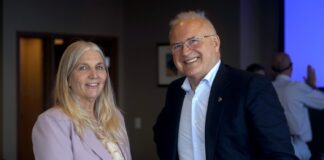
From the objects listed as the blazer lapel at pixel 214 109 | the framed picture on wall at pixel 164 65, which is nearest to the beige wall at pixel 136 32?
the framed picture on wall at pixel 164 65

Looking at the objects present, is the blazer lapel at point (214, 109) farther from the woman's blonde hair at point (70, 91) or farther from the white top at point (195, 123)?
the woman's blonde hair at point (70, 91)

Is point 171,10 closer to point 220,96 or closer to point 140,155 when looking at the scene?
point 140,155

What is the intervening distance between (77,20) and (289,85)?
289 cm

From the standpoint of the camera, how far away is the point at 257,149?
1717mm

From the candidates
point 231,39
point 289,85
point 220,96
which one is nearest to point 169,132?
point 220,96

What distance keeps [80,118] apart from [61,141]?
178mm

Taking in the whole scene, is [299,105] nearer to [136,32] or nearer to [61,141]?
[61,141]

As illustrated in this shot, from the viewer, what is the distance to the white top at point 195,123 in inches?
73.8

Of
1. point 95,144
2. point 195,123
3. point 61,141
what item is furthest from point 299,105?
point 61,141

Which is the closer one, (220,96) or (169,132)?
(220,96)

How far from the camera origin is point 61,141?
1.89 metres

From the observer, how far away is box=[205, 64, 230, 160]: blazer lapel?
1.77 m

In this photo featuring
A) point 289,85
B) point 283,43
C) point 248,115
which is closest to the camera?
point 248,115

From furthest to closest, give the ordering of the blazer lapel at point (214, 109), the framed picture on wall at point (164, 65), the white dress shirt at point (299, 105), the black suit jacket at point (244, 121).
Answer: the framed picture on wall at point (164, 65)
the white dress shirt at point (299, 105)
the blazer lapel at point (214, 109)
the black suit jacket at point (244, 121)
